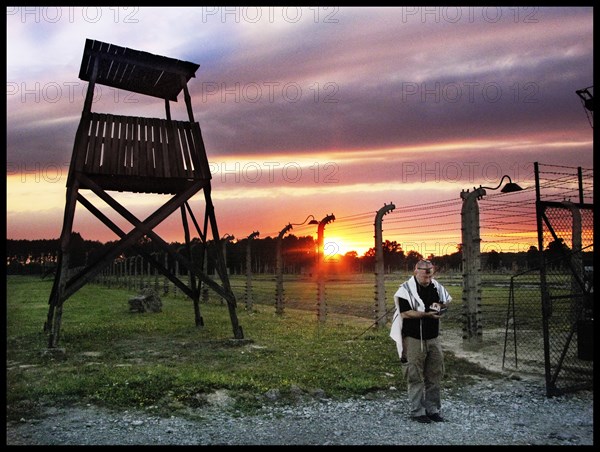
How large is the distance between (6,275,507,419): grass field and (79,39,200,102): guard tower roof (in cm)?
708

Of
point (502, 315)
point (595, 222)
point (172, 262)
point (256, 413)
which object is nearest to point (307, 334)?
point (256, 413)

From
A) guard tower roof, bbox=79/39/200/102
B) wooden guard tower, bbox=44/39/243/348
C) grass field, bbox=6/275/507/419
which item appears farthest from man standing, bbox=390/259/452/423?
guard tower roof, bbox=79/39/200/102

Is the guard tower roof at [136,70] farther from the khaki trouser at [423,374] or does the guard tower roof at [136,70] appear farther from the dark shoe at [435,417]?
the dark shoe at [435,417]

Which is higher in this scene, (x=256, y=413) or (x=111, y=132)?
(x=111, y=132)

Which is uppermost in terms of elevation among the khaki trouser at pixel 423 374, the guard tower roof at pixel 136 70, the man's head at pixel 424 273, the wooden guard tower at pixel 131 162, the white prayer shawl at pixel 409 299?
the guard tower roof at pixel 136 70

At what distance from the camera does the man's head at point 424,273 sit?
7.84 metres

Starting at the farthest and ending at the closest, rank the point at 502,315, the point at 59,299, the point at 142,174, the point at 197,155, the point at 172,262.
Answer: the point at 172,262 < the point at 502,315 < the point at 197,155 < the point at 142,174 < the point at 59,299

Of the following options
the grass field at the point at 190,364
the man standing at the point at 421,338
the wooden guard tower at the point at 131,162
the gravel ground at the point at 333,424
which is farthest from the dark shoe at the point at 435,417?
the wooden guard tower at the point at 131,162

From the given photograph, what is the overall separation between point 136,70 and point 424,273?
1070 centimetres

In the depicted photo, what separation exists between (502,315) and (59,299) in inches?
651

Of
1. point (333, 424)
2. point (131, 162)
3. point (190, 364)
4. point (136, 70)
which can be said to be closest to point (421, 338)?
point (333, 424)

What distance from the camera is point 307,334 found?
15062mm

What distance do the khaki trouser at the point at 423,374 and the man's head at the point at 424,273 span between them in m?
0.84

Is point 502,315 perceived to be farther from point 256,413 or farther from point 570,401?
point 256,413
